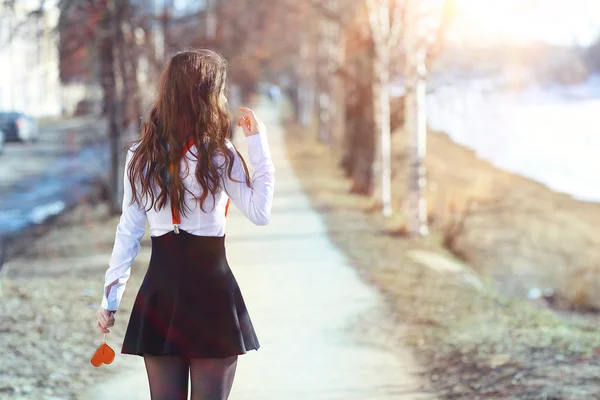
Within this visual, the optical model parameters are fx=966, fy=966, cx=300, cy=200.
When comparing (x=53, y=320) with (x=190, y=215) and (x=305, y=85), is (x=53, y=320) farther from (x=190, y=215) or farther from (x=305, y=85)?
(x=305, y=85)

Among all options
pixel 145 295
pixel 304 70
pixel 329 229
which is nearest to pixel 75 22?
pixel 329 229

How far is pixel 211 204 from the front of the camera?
3115 mm

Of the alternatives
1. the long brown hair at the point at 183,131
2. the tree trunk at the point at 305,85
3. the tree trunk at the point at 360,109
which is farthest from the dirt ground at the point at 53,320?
the tree trunk at the point at 305,85

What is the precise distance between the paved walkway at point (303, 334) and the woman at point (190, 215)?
256 cm

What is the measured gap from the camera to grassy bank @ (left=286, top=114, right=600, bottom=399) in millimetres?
5988

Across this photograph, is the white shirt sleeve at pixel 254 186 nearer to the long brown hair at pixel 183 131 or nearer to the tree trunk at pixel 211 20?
the long brown hair at pixel 183 131

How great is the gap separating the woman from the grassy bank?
2951 millimetres

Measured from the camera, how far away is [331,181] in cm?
2362

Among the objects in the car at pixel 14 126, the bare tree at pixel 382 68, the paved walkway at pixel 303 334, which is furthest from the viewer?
the car at pixel 14 126

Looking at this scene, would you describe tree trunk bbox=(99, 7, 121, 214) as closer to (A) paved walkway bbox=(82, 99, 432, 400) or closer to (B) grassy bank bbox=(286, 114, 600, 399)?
(A) paved walkway bbox=(82, 99, 432, 400)

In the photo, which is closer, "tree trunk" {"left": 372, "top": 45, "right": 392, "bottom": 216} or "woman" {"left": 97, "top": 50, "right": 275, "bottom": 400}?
"woman" {"left": 97, "top": 50, "right": 275, "bottom": 400}

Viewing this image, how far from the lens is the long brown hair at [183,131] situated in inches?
120

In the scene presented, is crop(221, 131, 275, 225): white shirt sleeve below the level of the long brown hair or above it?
below

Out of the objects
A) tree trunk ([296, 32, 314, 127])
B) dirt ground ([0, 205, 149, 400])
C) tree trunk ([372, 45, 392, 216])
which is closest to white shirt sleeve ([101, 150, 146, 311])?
dirt ground ([0, 205, 149, 400])
